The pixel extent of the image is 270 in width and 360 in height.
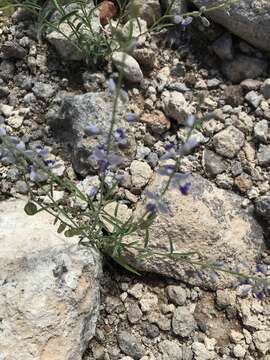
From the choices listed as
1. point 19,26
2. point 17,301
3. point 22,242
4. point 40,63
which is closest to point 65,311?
point 17,301

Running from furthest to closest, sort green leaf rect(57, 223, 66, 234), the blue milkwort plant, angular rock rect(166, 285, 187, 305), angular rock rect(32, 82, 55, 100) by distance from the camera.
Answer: angular rock rect(32, 82, 55, 100)
angular rock rect(166, 285, 187, 305)
green leaf rect(57, 223, 66, 234)
the blue milkwort plant

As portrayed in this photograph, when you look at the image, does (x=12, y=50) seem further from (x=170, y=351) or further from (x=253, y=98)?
(x=170, y=351)

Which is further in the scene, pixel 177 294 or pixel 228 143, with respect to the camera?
pixel 228 143

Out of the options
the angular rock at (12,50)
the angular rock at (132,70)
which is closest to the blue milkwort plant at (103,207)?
the angular rock at (132,70)

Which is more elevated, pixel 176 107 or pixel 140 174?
pixel 176 107

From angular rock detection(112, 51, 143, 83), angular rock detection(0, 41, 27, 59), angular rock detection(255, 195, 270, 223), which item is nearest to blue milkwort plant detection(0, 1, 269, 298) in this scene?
angular rock detection(255, 195, 270, 223)

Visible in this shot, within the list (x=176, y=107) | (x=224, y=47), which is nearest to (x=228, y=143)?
(x=176, y=107)

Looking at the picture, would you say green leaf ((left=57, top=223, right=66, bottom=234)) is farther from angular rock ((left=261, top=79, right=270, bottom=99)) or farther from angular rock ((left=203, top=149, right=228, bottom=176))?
angular rock ((left=261, top=79, right=270, bottom=99))

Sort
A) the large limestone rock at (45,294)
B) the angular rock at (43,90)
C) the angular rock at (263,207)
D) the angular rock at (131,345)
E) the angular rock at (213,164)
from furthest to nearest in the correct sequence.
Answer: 1. the angular rock at (43,90)
2. the angular rock at (213,164)
3. the angular rock at (263,207)
4. the angular rock at (131,345)
5. the large limestone rock at (45,294)

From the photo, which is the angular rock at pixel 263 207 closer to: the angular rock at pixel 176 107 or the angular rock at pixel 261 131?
the angular rock at pixel 261 131
